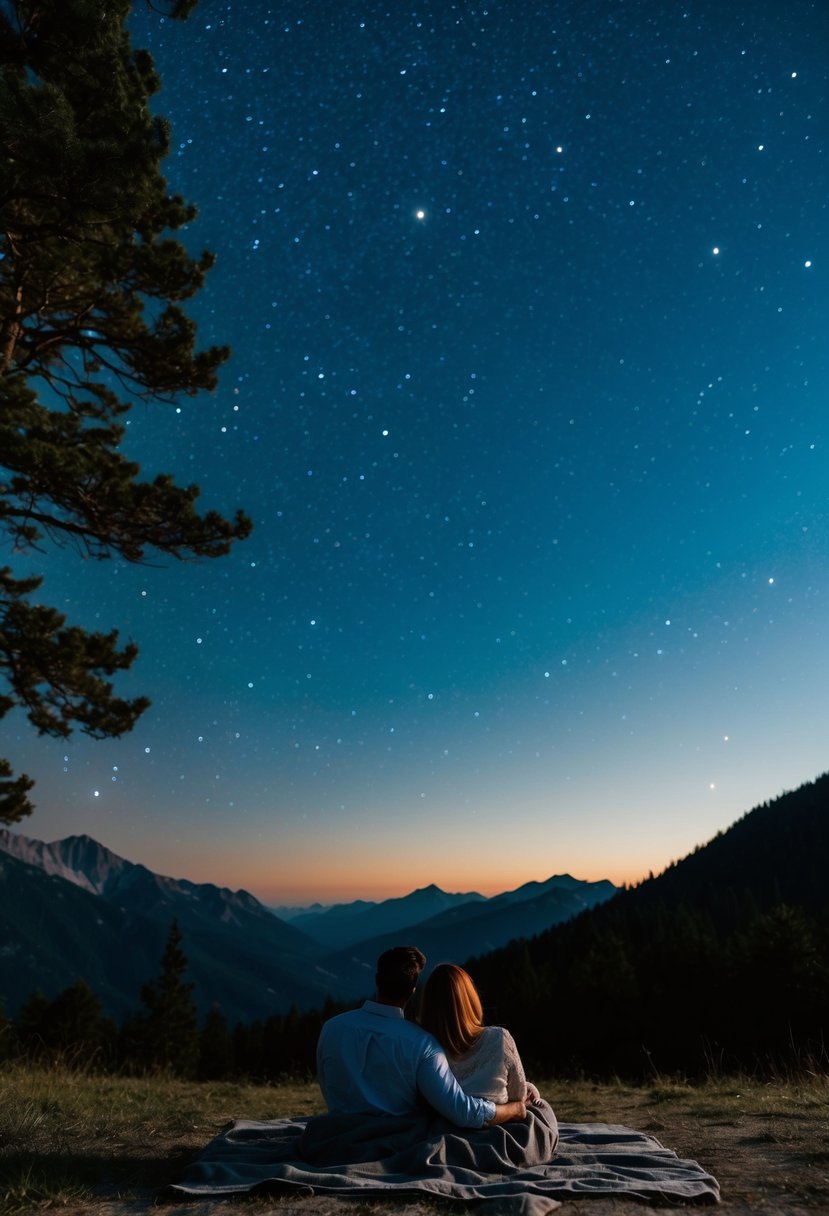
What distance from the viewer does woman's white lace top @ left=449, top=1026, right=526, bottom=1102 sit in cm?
419

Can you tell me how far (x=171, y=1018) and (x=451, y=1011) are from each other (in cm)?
6668

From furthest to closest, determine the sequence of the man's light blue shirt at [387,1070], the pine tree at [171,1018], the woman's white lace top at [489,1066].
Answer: the pine tree at [171,1018]
the woman's white lace top at [489,1066]
the man's light blue shirt at [387,1070]

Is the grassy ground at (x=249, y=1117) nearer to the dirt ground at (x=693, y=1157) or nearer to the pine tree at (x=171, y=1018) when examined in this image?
the dirt ground at (x=693, y=1157)

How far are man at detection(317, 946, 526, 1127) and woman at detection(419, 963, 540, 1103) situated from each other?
8 centimetres

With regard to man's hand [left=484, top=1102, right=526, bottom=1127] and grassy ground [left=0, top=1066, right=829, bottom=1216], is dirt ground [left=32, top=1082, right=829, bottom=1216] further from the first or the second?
man's hand [left=484, top=1102, right=526, bottom=1127]

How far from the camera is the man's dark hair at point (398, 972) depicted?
4129 mm

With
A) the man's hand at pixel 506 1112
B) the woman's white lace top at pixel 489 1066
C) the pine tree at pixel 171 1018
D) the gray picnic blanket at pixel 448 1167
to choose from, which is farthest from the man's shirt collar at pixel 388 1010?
the pine tree at pixel 171 1018

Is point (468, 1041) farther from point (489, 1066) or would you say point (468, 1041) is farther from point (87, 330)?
point (87, 330)

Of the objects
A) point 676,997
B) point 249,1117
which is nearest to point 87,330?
point 249,1117

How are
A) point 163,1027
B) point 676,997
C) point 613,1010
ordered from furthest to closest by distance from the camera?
point 163,1027 → point 613,1010 → point 676,997

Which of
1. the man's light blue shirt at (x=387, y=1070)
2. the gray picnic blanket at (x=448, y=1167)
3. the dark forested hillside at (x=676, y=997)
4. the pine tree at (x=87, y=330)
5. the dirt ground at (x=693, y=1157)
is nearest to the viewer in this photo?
the dirt ground at (x=693, y=1157)

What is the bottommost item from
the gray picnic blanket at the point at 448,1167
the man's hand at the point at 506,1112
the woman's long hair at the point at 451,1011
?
the gray picnic blanket at the point at 448,1167

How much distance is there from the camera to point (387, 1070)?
4.24 m

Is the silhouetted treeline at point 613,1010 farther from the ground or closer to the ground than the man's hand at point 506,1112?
closer to the ground
